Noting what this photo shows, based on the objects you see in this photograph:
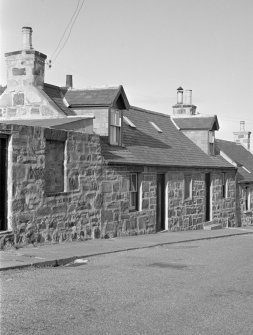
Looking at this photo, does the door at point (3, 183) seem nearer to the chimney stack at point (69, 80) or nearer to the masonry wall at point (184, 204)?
the masonry wall at point (184, 204)

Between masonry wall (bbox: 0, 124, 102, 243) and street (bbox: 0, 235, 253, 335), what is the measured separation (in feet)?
7.08

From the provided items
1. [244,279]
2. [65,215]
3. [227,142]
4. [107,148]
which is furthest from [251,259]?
[227,142]

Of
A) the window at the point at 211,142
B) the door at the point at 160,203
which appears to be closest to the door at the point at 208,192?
the window at the point at 211,142

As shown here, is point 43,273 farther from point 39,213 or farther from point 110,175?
point 110,175

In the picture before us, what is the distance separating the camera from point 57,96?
19.5 meters

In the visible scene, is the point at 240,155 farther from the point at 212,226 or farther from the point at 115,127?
the point at 115,127

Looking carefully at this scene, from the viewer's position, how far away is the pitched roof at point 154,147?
19.0m

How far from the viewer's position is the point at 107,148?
1828 cm

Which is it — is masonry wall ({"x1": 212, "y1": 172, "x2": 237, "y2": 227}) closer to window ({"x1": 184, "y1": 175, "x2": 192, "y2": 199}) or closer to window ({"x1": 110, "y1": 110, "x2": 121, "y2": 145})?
window ({"x1": 184, "y1": 175, "x2": 192, "y2": 199})

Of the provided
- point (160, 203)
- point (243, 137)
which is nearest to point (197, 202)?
point (160, 203)

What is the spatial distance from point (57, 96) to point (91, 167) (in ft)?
15.4

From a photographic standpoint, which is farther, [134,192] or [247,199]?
[247,199]

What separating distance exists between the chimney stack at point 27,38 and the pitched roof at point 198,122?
12078 millimetres

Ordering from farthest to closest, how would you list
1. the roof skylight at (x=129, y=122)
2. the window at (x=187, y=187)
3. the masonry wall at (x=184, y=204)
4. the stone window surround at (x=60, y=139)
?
the window at (x=187, y=187), the roof skylight at (x=129, y=122), the masonry wall at (x=184, y=204), the stone window surround at (x=60, y=139)
